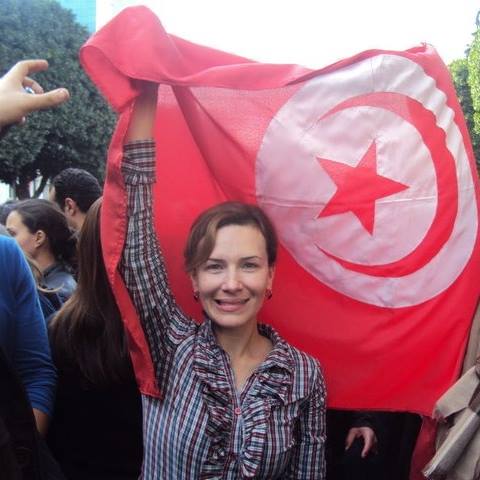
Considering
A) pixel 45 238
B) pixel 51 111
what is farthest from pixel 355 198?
pixel 51 111

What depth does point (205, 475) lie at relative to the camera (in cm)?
179

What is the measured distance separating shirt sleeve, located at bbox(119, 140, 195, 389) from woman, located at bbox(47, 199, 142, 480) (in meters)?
0.28

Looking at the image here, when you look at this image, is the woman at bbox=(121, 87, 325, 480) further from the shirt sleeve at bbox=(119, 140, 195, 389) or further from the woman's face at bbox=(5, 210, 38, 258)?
the woman's face at bbox=(5, 210, 38, 258)

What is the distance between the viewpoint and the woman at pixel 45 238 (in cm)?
353

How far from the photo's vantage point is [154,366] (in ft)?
6.42

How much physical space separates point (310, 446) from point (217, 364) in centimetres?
36

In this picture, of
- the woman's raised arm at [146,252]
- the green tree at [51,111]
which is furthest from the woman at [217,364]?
the green tree at [51,111]

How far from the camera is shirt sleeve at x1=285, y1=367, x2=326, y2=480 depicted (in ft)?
6.33

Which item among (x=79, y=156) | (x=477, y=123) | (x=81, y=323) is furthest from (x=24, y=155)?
(x=81, y=323)

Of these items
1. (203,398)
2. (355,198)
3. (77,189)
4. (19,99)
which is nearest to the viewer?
(19,99)

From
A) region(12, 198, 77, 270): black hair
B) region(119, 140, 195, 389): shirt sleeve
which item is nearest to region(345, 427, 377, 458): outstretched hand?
region(119, 140, 195, 389): shirt sleeve

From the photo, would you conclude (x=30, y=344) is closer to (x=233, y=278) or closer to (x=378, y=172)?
(x=233, y=278)

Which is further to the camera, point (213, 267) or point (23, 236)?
point (23, 236)

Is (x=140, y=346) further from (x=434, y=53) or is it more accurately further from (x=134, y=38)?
(x=434, y=53)
